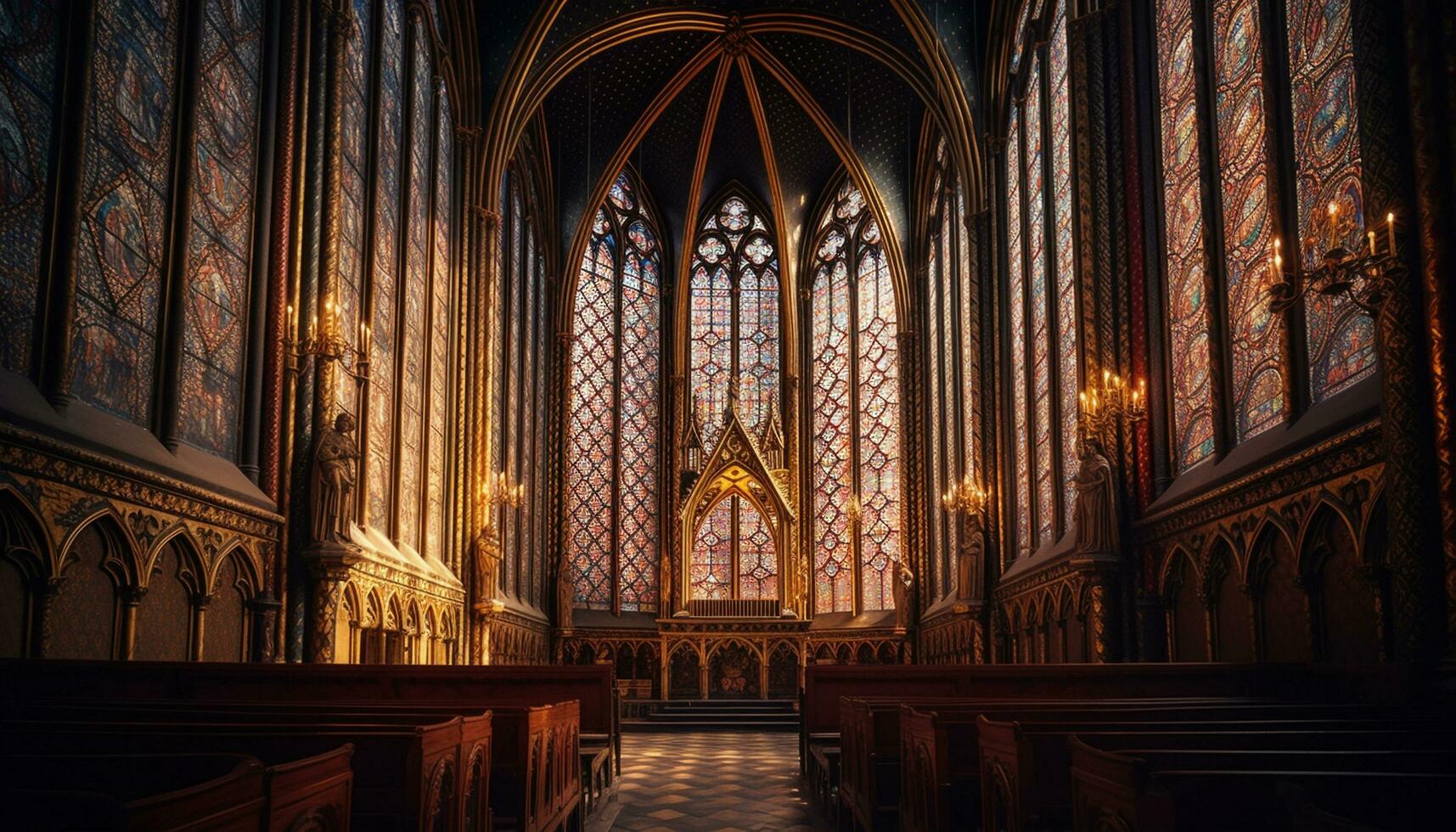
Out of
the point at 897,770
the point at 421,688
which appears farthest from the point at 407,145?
the point at 897,770

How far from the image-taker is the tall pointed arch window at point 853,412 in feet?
104

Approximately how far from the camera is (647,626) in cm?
3128

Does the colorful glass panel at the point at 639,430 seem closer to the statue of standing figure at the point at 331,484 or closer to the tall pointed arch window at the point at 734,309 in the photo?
the tall pointed arch window at the point at 734,309

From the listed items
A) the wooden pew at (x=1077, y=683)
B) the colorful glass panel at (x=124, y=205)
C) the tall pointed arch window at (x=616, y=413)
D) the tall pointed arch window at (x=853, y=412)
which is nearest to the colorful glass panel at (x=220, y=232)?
the colorful glass panel at (x=124, y=205)

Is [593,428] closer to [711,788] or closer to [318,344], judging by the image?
[318,344]

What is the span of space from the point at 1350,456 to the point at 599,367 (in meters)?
25.0

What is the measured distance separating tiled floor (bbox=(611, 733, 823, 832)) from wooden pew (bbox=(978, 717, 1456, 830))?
4393mm

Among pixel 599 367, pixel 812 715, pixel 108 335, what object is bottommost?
pixel 812 715

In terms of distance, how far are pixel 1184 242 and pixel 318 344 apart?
1023cm

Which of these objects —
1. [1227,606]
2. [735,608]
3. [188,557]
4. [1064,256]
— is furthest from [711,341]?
[188,557]

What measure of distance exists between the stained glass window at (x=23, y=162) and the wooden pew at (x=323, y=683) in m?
2.58

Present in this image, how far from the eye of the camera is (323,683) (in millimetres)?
10297

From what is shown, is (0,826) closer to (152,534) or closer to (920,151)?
(152,534)

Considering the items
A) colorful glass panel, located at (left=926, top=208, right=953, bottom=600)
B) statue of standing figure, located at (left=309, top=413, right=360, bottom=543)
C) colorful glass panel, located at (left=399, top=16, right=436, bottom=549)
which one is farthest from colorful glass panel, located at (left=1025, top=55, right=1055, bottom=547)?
statue of standing figure, located at (left=309, top=413, right=360, bottom=543)
